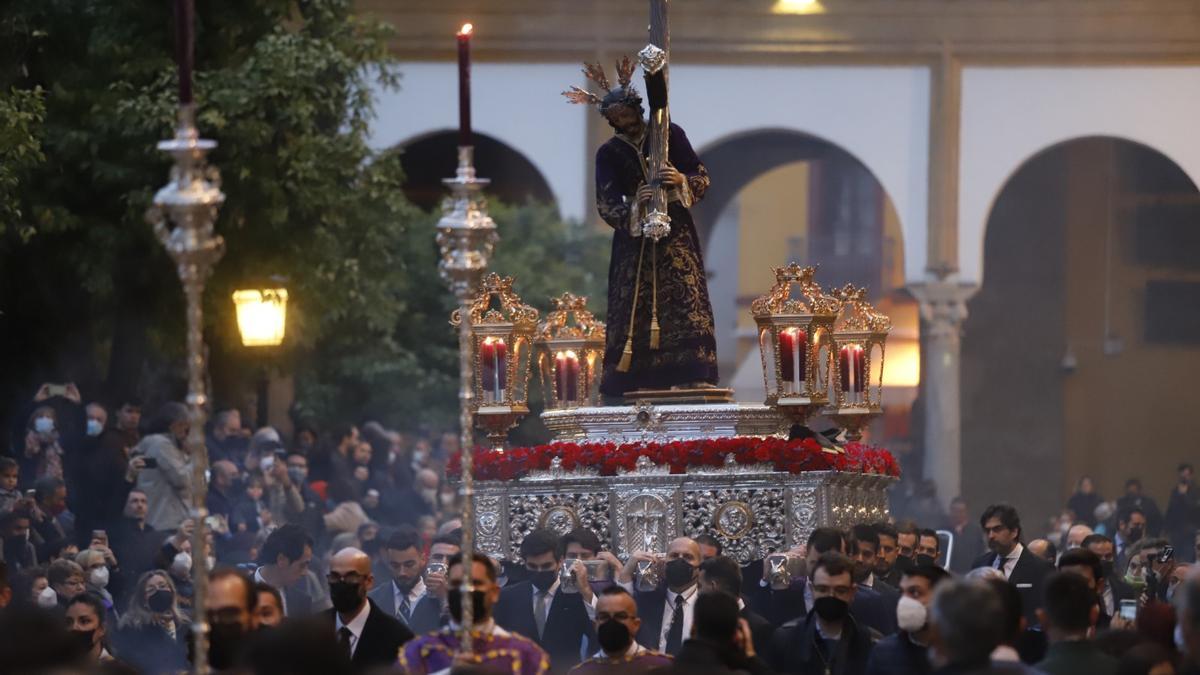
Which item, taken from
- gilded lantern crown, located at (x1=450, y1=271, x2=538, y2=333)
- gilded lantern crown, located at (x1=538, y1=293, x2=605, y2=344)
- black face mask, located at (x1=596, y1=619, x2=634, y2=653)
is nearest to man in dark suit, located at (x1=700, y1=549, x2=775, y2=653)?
black face mask, located at (x1=596, y1=619, x2=634, y2=653)

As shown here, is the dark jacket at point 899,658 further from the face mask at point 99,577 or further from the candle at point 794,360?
the face mask at point 99,577

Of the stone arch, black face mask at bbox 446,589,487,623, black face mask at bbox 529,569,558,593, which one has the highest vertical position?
the stone arch

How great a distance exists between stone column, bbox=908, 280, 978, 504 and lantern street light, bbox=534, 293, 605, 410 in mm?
14146

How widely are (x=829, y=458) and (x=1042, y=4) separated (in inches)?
660

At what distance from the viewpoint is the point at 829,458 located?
47.7ft

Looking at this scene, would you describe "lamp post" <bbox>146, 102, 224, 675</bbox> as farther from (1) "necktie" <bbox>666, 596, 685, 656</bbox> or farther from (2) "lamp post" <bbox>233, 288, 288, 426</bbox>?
(2) "lamp post" <bbox>233, 288, 288, 426</bbox>

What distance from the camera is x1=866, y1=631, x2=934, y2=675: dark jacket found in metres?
9.88

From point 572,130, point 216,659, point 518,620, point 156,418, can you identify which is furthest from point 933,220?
point 216,659

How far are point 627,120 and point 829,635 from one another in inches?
188

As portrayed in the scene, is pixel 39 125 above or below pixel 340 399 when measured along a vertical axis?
above

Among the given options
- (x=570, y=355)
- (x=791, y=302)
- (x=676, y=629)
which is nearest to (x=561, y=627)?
(x=676, y=629)

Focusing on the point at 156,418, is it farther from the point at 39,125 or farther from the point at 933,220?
the point at 933,220

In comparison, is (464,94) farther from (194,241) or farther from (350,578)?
(350,578)

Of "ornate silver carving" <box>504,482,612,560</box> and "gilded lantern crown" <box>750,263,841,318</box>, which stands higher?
"gilded lantern crown" <box>750,263,841,318</box>
